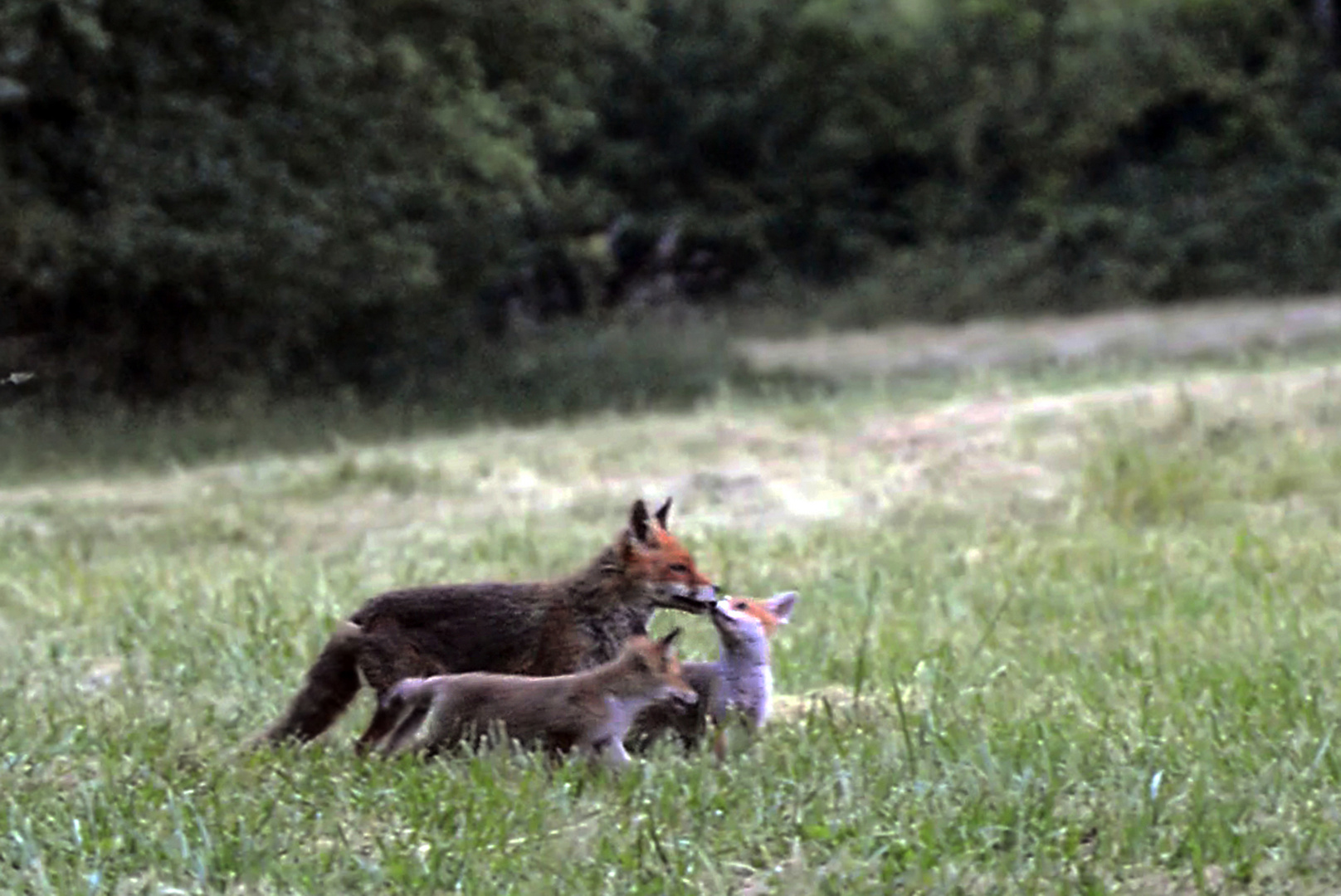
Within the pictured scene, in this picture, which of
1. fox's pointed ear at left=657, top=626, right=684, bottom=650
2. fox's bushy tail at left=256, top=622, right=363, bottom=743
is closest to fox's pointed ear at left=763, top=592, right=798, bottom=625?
fox's pointed ear at left=657, top=626, right=684, bottom=650

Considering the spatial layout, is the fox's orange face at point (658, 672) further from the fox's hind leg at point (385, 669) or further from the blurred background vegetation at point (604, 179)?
the blurred background vegetation at point (604, 179)

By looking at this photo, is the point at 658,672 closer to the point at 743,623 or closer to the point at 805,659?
the point at 743,623

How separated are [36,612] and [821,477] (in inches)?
222

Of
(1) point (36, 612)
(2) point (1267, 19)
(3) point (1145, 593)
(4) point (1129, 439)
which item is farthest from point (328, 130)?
(2) point (1267, 19)

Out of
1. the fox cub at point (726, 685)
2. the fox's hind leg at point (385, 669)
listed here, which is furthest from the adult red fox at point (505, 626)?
the fox cub at point (726, 685)

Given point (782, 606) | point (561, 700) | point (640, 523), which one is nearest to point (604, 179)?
point (782, 606)

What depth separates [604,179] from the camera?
30.8 m

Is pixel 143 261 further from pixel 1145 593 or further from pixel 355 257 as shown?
pixel 1145 593

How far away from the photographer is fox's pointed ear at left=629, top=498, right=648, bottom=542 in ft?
16.6

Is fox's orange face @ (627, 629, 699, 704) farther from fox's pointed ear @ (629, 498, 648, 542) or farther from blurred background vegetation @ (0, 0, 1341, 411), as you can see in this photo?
blurred background vegetation @ (0, 0, 1341, 411)

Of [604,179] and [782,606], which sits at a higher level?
[604,179]

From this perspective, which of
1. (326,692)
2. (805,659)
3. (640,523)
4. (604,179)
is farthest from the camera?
(604,179)

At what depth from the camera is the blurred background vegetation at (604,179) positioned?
1622 cm

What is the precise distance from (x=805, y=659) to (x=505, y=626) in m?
1.73
